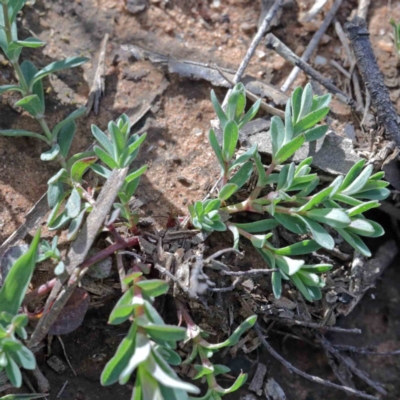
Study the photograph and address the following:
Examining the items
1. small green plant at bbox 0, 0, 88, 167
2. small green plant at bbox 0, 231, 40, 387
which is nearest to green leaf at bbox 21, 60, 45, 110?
small green plant at bbox 0, 0, 88, 167

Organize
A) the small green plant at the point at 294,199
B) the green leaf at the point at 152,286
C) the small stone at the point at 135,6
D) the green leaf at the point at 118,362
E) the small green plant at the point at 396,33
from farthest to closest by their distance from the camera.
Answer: the small stone at the point at 135,6 → the small green plant at the point at 396,33 → the small green plant at the point at 294,199 → the green leaf at the point at 152,286 → the green leaf at the point at 118,362

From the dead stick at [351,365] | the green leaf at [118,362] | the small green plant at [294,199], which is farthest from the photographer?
the dead stick at [351,365]

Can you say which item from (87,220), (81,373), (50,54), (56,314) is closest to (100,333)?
(81,373)

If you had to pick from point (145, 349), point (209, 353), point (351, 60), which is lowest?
point (209, 353)

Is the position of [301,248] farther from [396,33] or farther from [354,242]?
[396,33]

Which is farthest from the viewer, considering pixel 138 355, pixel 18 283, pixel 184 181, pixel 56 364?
pixel 184 181

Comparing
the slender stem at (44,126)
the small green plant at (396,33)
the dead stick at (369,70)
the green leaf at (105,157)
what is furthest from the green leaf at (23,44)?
the small green plant at (396,33)

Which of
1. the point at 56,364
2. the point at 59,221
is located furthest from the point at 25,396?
the point at 59,221

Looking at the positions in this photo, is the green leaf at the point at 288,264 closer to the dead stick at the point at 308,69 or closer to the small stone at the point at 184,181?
the small stone at the point at 184,181
